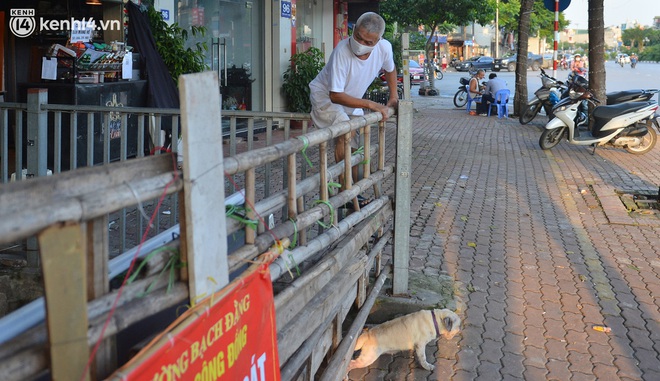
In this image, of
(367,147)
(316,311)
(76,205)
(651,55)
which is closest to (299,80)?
(367,147)

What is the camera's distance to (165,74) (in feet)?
31.0

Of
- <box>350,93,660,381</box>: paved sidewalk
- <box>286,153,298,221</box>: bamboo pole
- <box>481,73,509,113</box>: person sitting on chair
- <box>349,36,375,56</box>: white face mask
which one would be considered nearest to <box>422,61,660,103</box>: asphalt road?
<box>481,73,509,113</box>: person sitting on chair

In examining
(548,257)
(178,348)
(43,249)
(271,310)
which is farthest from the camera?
(548,257)

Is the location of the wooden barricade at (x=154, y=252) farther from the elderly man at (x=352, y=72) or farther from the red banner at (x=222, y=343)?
the elderly man at (x=352, y=72)

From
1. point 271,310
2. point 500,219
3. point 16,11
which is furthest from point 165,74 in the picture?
point 271,310

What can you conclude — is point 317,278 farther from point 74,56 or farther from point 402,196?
point 74,56

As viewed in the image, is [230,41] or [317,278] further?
[230,41]

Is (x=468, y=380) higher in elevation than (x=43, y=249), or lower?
lower

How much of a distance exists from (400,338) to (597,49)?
38.1ft

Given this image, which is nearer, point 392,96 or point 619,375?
point 619,375

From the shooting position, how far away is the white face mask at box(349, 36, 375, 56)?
533 centimetres

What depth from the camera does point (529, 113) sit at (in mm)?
17688

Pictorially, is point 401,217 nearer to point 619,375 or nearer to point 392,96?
point 392,96

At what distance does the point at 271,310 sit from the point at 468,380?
2155 mm
